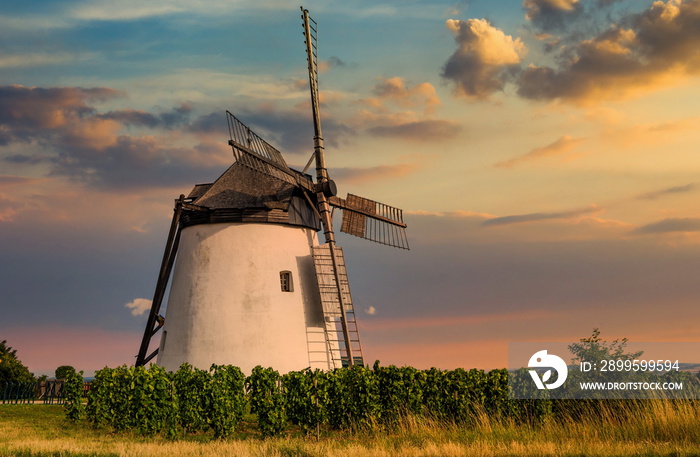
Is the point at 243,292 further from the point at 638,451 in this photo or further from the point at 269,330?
the point at 638,451

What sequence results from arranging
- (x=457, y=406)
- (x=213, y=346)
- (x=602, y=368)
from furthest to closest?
(x=213, y=346), (x=457, y=406), (x=602, y=368)

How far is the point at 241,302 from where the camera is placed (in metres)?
26.9

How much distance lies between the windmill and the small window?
42 mm

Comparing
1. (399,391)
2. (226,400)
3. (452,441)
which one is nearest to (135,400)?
(226,400)

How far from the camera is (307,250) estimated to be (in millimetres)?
28734

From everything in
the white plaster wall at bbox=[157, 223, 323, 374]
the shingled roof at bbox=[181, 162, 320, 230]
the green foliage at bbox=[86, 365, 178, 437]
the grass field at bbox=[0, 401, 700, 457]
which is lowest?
the grass field at bbox=[0, 401, 700, 457]

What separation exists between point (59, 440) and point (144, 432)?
2340 millimetres

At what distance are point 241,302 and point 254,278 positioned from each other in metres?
1.06

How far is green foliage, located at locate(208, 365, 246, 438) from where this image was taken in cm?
2033

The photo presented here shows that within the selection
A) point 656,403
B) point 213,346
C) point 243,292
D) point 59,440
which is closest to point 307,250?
point 243,292

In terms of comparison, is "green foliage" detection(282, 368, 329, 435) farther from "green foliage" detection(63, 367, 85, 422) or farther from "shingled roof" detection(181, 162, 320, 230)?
"shingled roof" detection(181, 162, 320, 230)

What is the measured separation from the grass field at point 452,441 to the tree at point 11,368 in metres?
17.6

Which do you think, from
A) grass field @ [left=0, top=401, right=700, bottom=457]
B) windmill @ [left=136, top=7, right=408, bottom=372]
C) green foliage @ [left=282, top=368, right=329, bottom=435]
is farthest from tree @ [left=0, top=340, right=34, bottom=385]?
green foliage @ [left=282, top=368, right=329, bottom=435]

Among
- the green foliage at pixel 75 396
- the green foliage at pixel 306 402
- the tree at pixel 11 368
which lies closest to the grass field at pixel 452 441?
the green foliage at pixel 306 402
